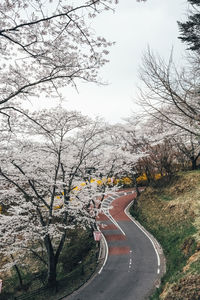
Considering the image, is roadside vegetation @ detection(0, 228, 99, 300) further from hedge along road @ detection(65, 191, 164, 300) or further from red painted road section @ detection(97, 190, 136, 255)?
red painted road section @ detection(97, 190, 136, 255)

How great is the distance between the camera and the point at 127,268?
12688 millimetres

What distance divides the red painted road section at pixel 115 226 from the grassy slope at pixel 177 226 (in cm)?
211

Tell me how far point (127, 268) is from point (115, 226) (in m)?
7.63

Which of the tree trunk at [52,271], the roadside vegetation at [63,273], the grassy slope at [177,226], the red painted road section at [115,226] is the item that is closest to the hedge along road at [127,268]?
the red painted road section at [115,226]

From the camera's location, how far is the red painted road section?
1543cm

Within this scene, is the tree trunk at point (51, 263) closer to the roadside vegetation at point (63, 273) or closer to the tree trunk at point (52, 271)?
the tree trunk at point (52, 271)

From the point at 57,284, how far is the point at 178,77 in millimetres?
13528

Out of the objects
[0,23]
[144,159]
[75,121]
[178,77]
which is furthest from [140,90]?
[144,159]

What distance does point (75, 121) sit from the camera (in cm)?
1194

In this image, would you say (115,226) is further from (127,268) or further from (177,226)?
(177,226)

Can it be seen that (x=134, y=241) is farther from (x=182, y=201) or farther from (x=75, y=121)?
(x=75, y=121)

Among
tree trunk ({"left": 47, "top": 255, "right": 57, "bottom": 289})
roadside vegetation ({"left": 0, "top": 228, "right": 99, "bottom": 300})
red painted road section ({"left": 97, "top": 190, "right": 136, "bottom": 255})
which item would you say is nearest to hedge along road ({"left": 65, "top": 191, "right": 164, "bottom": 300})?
red painted road section ({"left": 97, "top": 190, "right": 136, "bottom": 255})

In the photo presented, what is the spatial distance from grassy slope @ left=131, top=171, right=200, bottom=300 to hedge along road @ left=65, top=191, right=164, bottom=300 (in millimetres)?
→ 855

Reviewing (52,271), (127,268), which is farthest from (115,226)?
(52,271)
